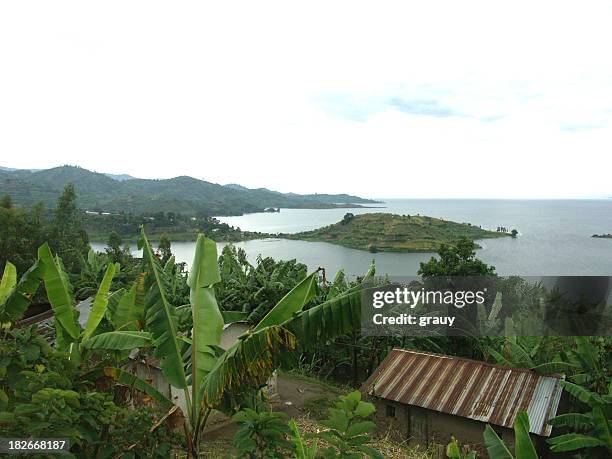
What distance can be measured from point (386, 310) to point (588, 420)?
18.7 feet

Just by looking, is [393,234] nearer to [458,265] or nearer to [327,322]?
[458,265]

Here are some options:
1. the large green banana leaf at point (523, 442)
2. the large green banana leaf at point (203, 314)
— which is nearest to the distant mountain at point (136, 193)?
the large green banana leaf at point (203, 314)

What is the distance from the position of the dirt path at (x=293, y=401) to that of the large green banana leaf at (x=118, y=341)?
411cm

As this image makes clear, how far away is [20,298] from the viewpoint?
3.82 m

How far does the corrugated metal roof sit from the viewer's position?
648cm

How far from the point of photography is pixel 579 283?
38.7 ft

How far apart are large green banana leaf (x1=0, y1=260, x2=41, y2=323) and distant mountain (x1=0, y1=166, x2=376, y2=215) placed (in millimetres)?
59875

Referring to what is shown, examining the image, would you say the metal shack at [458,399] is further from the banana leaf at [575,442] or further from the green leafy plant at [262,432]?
the green leafy plant at [262,432]

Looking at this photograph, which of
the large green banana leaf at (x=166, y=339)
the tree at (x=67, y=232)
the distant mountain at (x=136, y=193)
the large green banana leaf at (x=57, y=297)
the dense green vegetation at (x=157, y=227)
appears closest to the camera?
the large green banana leaf at (x=166, y=339)

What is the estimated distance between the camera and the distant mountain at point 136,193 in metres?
65.6

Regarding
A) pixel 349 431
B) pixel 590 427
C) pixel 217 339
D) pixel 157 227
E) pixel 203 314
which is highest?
pixel 203 314

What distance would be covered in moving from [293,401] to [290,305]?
590 cm

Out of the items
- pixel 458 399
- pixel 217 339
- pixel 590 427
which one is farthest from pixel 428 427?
pixel 217 339

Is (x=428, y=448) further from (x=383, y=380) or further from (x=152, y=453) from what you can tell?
(x=152, y=453)
